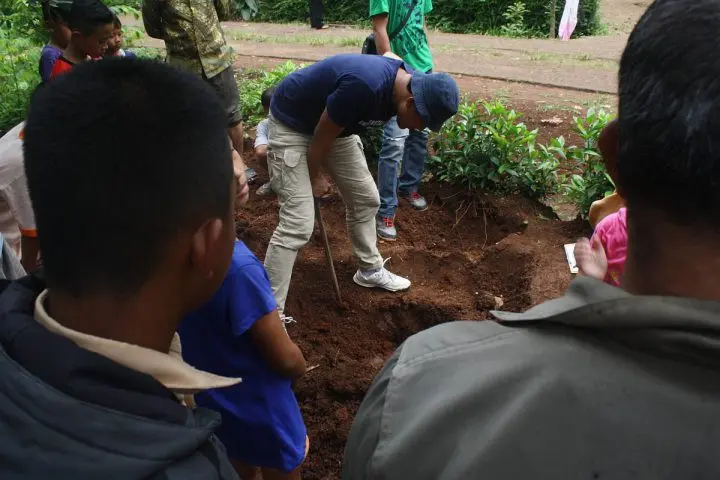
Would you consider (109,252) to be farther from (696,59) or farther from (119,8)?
(119,8)

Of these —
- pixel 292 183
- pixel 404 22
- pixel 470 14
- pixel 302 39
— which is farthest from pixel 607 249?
pixel 470 14

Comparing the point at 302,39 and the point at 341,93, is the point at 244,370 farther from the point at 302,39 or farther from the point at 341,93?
the point at 302,39

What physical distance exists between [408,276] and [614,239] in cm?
239

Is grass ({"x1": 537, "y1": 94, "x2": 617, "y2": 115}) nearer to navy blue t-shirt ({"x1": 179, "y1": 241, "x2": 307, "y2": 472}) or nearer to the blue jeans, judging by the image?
the blue jeans

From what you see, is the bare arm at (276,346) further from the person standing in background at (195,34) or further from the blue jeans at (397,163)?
the person standing in background at (195,34)

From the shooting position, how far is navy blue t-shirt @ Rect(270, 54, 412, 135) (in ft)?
9.81

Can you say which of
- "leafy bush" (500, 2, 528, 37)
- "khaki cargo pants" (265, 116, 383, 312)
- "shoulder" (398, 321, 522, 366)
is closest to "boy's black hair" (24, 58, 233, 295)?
"shoulder" (398, 321, 522, 366)

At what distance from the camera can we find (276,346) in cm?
184

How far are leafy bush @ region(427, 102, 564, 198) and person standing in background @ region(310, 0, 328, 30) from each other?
30.7ft

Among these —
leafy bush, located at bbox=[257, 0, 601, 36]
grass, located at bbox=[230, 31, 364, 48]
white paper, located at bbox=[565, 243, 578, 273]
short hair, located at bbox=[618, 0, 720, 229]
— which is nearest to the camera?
short hair, located at bbox=[618, 0, 720, 229]

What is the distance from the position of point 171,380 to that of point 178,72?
1.85 feet

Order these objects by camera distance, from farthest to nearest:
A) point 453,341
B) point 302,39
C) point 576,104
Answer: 1. point 302,39
2. point 576,104
3. point 453,341

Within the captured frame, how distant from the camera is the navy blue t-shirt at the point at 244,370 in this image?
1.74m

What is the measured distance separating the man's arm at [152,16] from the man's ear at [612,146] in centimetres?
441
